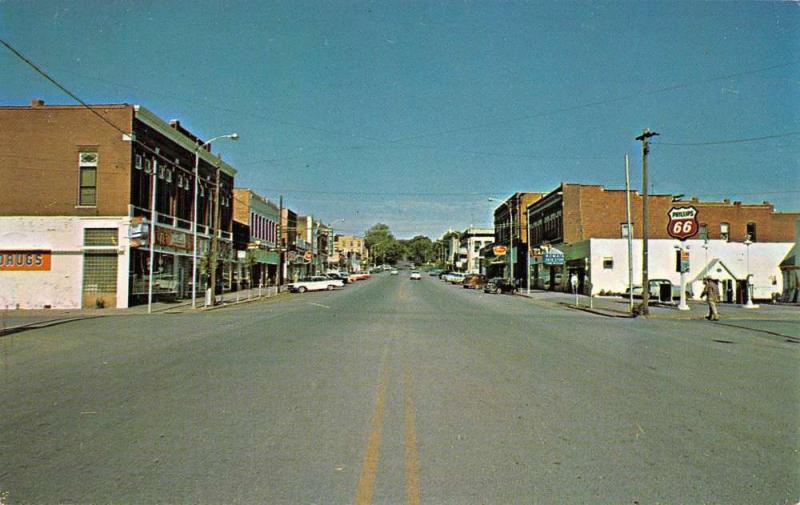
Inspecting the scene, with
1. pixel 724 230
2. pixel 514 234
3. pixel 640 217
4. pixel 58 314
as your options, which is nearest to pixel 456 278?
pixel 514 234

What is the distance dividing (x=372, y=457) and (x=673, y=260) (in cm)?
5052

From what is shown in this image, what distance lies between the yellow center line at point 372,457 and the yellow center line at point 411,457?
0.95 feet

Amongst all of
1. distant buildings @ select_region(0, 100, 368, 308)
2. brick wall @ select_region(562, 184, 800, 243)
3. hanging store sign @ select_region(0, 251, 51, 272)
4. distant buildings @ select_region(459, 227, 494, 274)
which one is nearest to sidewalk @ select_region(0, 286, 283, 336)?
distant buildings @ select_region(0, 100, 368, 308)

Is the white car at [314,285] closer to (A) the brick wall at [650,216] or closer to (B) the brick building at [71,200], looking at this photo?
(A) the brick wall at [650,216]

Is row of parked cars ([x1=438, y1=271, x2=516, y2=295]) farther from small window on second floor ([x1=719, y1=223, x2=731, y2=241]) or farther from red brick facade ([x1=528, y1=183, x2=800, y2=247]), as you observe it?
small window on second floor ([x1=719, y1=223, x2=731, y2=241])

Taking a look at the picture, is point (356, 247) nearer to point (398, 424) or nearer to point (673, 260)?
point (673, 260)

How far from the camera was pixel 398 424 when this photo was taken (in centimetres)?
743

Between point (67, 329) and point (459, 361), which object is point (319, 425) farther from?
point (67, 329)

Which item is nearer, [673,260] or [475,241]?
[673,260]

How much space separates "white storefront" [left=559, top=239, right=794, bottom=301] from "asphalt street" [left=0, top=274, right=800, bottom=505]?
120ft

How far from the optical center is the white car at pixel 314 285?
55.6 meters

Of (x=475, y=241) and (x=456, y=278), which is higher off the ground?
(x=475, y=241)

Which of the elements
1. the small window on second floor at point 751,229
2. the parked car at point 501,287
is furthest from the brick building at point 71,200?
the small window on second floor at point 751,229

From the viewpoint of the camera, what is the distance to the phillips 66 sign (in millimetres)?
31438
